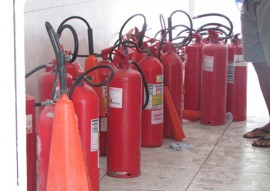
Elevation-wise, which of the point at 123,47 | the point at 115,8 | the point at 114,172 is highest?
the point at 115,8

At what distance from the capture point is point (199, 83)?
4117mm

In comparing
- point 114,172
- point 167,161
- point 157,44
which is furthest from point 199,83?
point 114,172

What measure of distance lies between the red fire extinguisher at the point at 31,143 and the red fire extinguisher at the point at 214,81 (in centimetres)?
184

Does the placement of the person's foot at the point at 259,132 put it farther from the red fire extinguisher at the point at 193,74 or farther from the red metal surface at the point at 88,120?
the red metal surface at the point at 88,120

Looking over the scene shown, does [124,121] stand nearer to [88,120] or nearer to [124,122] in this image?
[124,122]

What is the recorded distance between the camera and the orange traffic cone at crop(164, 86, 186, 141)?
3.52 meters

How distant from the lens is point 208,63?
391 centimetres

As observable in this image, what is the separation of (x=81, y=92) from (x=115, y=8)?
2209 millimetres

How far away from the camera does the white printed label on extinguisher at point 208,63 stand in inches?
153

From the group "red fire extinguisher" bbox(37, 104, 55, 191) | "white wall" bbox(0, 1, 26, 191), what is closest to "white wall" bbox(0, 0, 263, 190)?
"white wall" bbox(0, 1, 26, 191)

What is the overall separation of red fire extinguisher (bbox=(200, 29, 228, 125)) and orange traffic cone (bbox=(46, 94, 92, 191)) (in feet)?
7.16

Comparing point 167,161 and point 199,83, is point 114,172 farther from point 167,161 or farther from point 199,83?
point 199,83

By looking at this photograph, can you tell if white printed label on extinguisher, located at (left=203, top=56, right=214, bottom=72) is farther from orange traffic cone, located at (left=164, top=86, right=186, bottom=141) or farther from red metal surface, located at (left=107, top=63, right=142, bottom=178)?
red metal surface, located at (left=107, top=63, right=142, bottom=178)

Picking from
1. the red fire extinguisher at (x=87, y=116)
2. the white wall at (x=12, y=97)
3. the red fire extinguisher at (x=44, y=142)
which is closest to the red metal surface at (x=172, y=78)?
the red fire extinguisher at (x=87, y=116)
